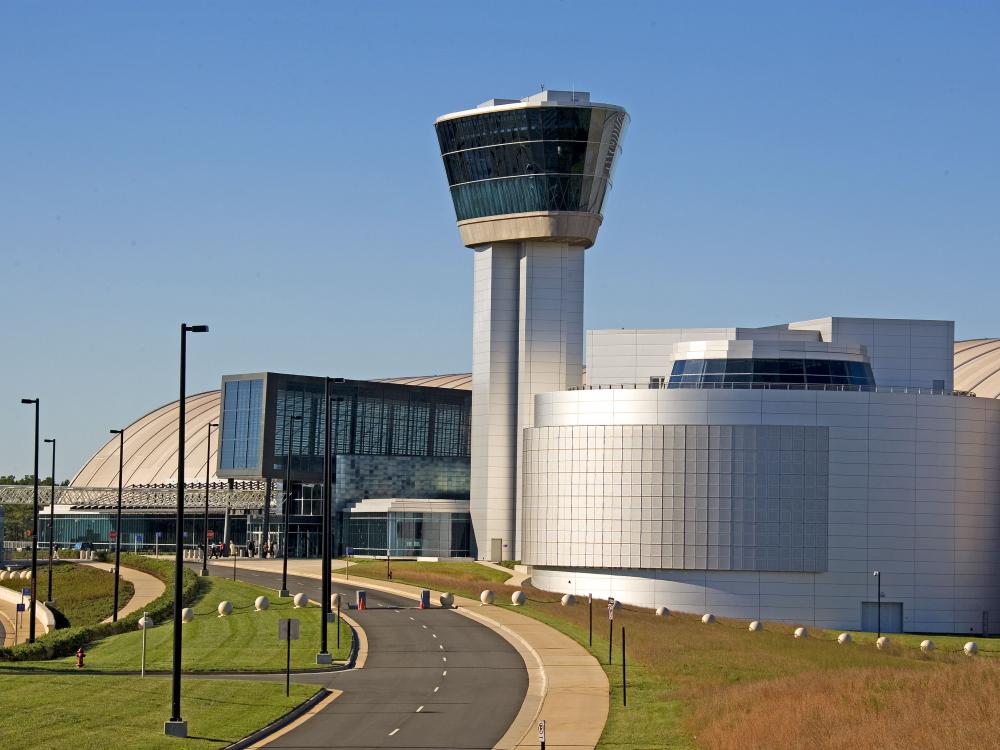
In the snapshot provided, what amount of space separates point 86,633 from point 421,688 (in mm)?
24996

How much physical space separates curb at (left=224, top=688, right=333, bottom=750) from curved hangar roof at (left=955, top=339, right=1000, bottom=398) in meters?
91.5

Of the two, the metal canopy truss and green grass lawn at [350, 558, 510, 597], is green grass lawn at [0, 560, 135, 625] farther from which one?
the metal canopy truss

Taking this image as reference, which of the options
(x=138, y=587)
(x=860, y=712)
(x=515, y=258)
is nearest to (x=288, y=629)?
(x=860, y=712)

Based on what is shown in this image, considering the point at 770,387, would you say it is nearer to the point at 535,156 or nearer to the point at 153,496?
the point at 535,156

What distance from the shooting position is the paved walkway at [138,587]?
9388 cm

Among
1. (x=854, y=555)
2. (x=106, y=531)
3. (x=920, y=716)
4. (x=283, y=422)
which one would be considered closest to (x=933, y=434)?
(x=854, y=555)

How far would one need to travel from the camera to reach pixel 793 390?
4385 inches

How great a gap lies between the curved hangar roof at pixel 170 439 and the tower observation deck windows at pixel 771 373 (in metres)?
30.2

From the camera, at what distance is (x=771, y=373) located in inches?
4481

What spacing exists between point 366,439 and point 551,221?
3806cm

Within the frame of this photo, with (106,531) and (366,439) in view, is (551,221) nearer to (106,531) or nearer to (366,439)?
(366,439)

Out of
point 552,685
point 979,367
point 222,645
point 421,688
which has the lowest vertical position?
point 222,645

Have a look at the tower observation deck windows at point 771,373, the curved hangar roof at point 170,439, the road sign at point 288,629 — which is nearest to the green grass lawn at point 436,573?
the tower observation deck windows at point 771,373

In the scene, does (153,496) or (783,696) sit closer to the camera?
(783,696)
